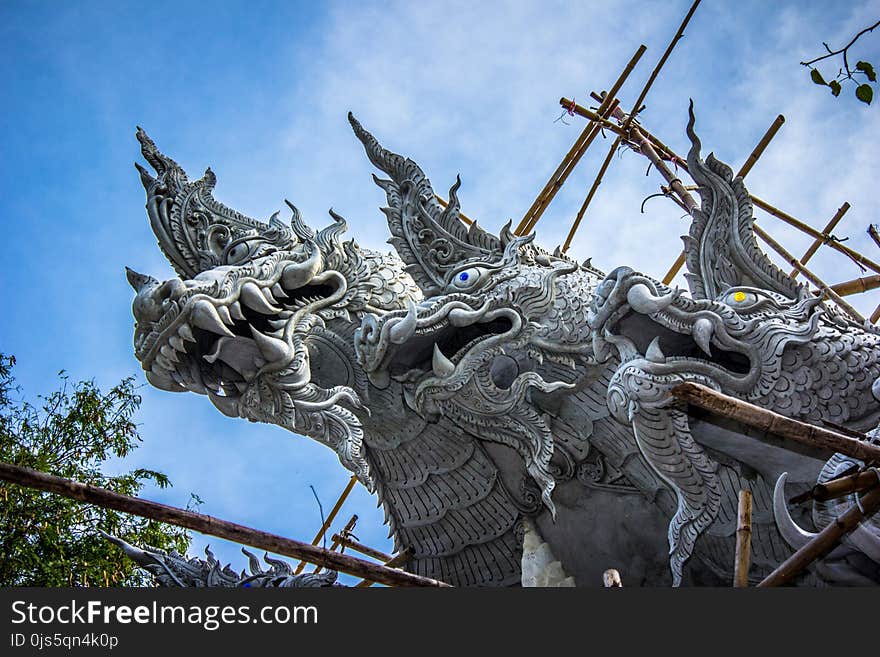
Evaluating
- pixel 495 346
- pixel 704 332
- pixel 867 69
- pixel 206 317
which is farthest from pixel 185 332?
pixel 867 69

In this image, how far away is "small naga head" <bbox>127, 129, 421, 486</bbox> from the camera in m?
7.13

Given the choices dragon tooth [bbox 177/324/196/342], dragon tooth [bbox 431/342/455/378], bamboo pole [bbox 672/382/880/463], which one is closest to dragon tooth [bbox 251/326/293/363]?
dragon tooth [bbox 177/324/196/342]

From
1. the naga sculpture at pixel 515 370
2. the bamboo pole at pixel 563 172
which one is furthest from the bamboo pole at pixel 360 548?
the bamboo pole at pixel 563 172

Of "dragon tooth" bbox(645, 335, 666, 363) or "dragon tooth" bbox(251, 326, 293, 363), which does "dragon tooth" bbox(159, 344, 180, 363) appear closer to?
"dragon tooth" bbox(251, 326, 293, 363)

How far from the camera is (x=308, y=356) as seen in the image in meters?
7.55

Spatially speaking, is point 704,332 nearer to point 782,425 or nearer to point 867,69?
point 782,425

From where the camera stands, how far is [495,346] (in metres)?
7.39

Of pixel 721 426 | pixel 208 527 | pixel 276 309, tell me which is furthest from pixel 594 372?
pixel 208 527

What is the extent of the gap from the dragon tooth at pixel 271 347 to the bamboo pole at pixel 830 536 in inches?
136

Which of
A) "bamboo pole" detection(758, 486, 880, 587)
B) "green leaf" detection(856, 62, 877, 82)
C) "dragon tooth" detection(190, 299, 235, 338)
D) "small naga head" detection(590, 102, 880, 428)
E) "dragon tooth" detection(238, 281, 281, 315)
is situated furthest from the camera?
"dragon tooth" detection(238, 281, 281, 315)

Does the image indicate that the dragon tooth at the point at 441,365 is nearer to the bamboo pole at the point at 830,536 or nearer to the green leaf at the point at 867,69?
the bamboo pole at the point at 830,536

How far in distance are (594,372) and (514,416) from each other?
0.59 m

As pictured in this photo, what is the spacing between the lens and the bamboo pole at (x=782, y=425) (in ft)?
15.5

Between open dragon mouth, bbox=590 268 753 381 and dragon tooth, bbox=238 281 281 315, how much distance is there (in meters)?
2.10
